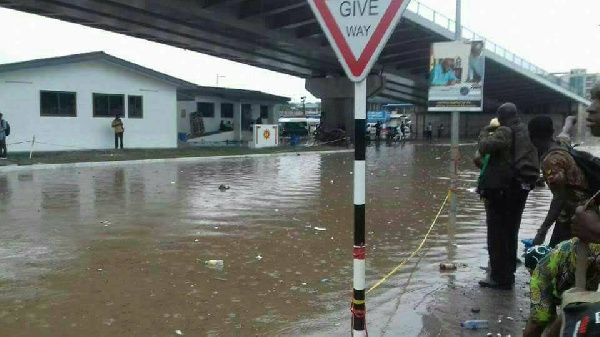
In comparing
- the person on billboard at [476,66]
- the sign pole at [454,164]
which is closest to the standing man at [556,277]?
the sign pole at [454,164]

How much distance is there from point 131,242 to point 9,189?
7211 mm

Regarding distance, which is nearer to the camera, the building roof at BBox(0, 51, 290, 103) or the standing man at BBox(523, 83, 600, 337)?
the standing man at BBox(523, 83, 600, 337)

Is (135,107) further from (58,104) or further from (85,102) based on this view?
(58,104)

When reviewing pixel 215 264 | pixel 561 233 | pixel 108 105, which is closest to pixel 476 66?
pixel 561 233

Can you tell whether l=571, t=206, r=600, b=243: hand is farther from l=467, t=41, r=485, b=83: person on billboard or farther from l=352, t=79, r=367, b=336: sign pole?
l=467, t=41, r=485, b=83: person on billboard

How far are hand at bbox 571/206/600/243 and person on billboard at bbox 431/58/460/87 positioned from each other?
6.71m

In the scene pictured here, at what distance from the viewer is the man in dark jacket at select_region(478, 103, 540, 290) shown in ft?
17.1

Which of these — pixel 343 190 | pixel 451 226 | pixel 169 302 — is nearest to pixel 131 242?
pixel 169 302

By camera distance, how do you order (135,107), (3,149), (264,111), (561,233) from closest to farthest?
(561,233) < (3,149) < (135,107) < (264,111)

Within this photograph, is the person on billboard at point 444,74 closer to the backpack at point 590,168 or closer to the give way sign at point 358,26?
the give way sign at point 358,26

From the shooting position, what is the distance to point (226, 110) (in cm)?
4247

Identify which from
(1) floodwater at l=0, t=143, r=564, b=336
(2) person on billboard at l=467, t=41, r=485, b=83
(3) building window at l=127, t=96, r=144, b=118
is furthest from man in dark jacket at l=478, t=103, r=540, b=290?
(3) building window at l=127, t=96, r=144, b=118

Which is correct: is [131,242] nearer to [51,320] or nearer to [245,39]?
[51,320]

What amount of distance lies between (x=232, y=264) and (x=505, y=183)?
3.23 metres
